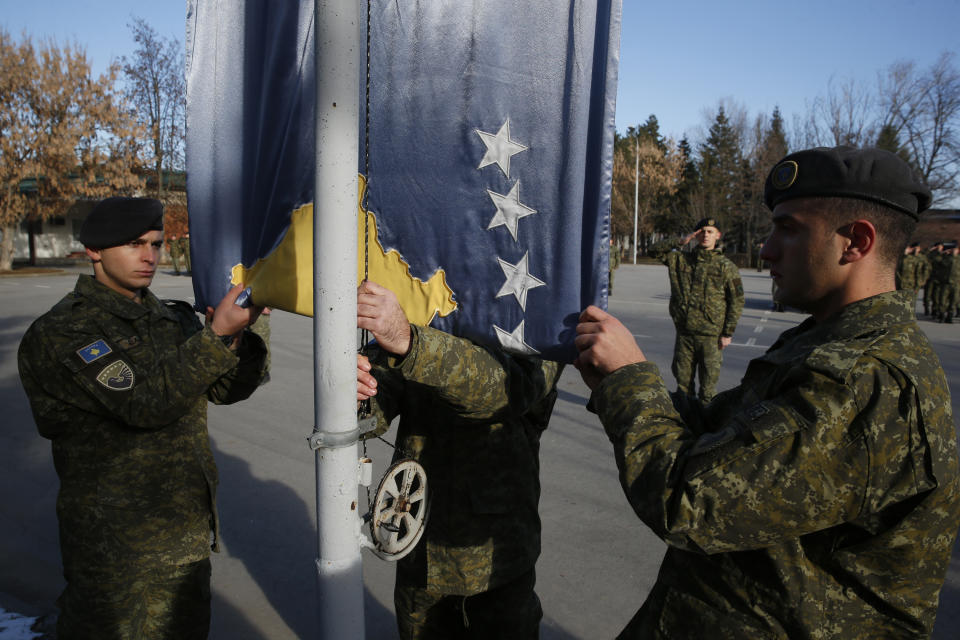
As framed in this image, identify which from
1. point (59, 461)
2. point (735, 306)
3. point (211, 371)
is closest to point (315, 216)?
point (211, 371)

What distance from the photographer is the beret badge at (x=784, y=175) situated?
4.72ft

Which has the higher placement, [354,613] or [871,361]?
[871,361]

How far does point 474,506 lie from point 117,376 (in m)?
1.23

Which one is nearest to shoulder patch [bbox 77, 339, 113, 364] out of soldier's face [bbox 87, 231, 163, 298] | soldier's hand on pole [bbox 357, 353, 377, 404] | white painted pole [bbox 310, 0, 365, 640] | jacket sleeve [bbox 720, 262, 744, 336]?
soldier's face [bbox 87, 231, 163, 298]

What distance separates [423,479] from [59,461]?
53.1 inches

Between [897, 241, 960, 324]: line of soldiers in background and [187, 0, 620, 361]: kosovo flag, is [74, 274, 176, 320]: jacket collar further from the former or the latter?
[897, 241, 960, 324]: line of soldiers in background

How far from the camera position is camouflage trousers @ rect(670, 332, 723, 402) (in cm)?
672

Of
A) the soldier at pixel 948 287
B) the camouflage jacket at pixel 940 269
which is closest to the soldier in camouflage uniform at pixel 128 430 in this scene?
the soldier at pixel 948 287

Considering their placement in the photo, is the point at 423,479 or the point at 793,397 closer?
the point at 793,397

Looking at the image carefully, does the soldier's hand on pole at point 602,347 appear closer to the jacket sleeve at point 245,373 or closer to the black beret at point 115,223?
the jacket sleeve at point 245,373

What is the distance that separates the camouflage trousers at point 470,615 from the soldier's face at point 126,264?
4.91 feet

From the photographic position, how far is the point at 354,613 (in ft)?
4.80

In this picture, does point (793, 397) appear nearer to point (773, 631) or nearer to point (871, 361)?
point (871, 361)

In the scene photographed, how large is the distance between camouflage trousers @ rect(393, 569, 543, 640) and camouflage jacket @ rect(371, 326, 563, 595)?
7 centimetres
